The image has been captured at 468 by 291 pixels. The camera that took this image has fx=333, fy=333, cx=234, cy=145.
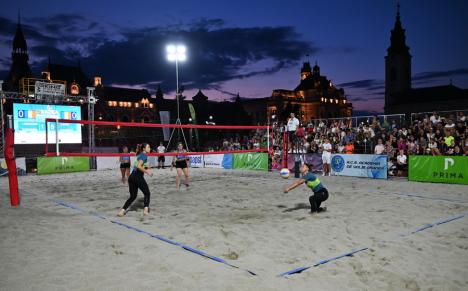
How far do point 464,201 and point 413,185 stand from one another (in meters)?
3.51

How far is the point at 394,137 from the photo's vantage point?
16.2m

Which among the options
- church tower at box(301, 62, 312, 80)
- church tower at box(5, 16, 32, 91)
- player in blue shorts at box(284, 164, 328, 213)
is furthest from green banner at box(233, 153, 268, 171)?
church tower at box(301, 62, 312, 80)

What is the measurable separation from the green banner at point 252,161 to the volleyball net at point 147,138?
61 cm

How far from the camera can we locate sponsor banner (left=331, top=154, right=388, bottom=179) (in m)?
15.0

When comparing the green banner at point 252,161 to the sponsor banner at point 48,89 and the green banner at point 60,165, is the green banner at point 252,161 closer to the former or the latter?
the green banner at point 60,165

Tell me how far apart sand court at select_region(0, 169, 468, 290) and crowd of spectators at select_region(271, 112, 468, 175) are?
16.6 ft

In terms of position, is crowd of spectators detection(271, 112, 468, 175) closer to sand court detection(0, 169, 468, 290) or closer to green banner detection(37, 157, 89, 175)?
sand court detection(0, 169, 468, 290)

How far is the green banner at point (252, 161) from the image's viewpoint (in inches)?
779

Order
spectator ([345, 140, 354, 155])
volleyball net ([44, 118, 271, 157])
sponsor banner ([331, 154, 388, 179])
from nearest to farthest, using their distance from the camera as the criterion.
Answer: volleyball net ([44, 118, 271, 157]) < sponsor banner ([331, 154, 388, 179]) < spectator ([345, 140, 354, 155])

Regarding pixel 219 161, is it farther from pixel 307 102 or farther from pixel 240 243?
pixel 307 102

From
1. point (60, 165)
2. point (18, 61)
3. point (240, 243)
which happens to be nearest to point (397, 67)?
point (60, 165)

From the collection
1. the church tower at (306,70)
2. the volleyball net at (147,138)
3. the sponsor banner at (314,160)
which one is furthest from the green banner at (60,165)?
the church tower at (306,70)

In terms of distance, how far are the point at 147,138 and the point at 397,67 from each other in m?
56.3

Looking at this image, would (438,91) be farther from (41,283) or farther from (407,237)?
(41,283)
